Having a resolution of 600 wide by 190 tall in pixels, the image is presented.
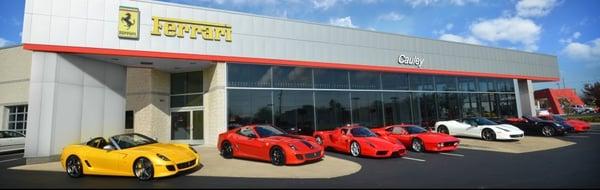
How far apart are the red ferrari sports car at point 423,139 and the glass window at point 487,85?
14.7m

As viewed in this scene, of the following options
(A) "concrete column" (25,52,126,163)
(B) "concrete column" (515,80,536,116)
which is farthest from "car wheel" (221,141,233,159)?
(B) "concrete column" (515,80,536,116)

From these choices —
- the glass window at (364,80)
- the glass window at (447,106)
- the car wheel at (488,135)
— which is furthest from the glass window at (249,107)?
the glass window at (447,106)

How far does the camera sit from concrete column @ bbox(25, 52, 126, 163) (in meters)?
12.2

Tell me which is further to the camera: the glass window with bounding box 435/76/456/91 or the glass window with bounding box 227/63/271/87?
the glass window with bounding box 435/76/456/91

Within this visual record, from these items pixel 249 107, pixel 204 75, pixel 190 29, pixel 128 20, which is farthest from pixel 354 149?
pixel 128 20

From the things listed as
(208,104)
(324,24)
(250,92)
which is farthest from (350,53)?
(208,104)

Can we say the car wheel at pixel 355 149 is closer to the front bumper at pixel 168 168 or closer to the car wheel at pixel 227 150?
the car wheel at pixel 227 150

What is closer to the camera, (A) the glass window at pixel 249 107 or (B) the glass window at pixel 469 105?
(A) the glass window at pixel 249 107

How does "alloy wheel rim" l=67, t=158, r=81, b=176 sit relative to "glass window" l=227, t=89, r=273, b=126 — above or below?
below

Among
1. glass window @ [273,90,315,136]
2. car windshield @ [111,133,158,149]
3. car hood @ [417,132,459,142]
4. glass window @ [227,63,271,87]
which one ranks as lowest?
car hood @ [417,132,459,142]

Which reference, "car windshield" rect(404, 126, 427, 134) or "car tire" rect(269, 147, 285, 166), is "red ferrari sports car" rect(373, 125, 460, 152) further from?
"car tire" rect(269, 147, 285, 166)

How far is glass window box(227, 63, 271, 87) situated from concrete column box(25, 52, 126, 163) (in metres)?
5.10

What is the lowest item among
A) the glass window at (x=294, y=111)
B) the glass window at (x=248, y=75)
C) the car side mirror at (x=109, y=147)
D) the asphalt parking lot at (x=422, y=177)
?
the asphalt parking lot at (x=422, y=177)

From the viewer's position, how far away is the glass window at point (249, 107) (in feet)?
50.0
